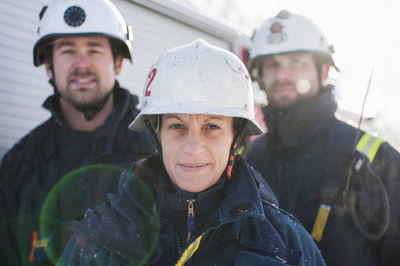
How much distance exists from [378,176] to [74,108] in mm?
3043

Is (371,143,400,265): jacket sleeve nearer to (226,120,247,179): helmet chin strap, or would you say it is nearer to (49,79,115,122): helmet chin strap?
(226,120,247,179): helmet chin strap

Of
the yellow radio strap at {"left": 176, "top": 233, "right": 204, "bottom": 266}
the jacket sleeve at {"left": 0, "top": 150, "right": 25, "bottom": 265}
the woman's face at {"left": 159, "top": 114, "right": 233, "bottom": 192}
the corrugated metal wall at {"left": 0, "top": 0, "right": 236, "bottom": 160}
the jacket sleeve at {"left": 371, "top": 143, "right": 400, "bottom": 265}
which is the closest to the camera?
the yellow radio strap at {"left": 176, "top": 233, "right": 204, "bottom": 266}

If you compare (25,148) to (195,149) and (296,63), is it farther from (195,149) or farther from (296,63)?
(296,63)

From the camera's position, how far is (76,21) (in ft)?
10.0

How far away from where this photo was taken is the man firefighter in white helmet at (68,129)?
9.34 ft

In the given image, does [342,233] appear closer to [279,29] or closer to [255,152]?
[255,152]

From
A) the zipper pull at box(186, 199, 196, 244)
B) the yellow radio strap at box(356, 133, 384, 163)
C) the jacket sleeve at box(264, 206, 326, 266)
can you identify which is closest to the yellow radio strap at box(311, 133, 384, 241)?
the yellow radio strap at box(356, 133, 384, 163)

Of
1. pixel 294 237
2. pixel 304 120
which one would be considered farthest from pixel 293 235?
pixel 304 120

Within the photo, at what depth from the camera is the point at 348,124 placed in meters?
3.07

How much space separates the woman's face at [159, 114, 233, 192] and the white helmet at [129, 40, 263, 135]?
77mm

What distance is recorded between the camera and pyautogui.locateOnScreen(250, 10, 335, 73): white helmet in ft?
11.7

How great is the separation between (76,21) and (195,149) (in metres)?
2.12

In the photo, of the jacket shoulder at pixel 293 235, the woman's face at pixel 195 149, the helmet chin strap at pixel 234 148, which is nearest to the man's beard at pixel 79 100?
the woman's face at pixel 195 149

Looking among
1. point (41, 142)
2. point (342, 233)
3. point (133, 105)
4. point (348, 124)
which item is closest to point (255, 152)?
point (348, 124)
